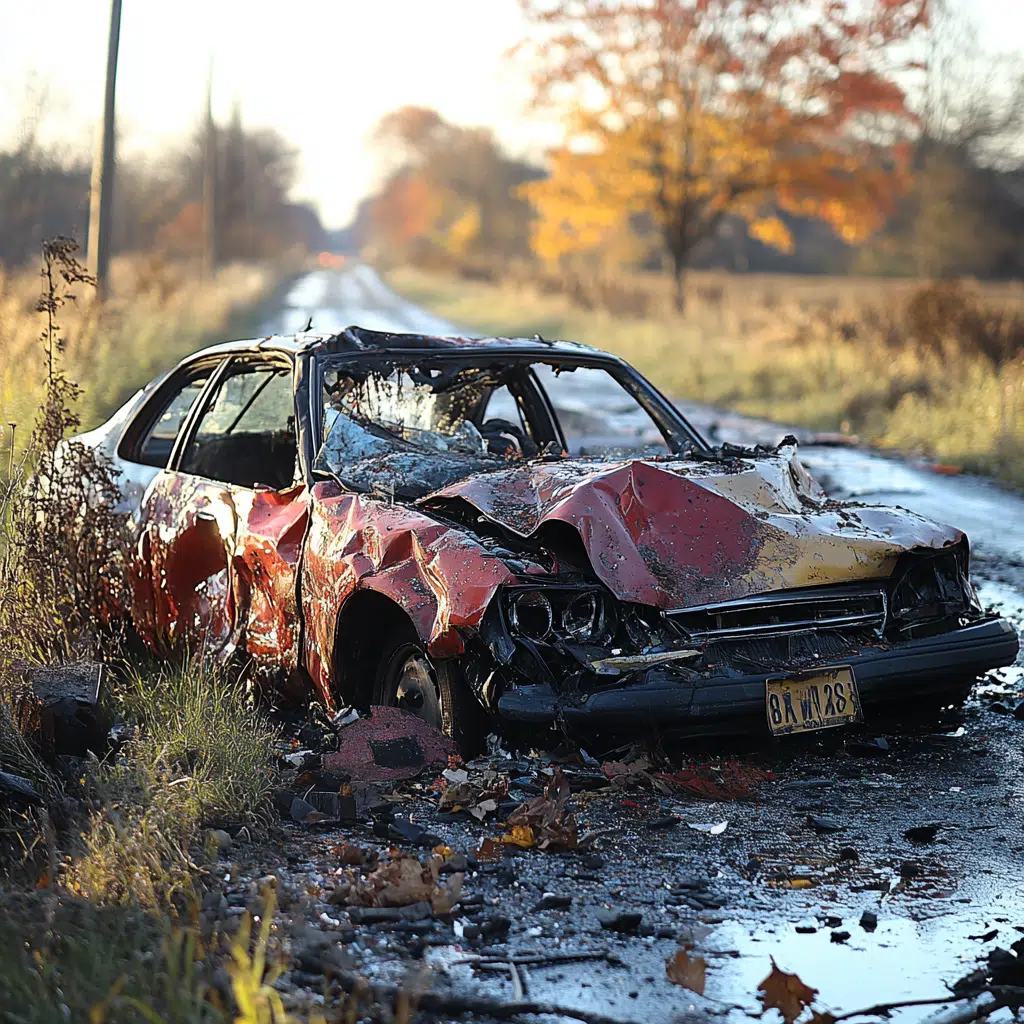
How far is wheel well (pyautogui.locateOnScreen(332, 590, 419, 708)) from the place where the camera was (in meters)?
4.71

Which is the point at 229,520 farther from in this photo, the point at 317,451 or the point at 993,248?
the point at 993,248

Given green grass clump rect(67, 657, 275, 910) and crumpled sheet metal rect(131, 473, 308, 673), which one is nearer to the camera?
green grass clump rect(67, 657, 275, 910)

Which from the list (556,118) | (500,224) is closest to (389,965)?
(556,118)

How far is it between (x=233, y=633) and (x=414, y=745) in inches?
46.5

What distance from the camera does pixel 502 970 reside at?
3.24 m

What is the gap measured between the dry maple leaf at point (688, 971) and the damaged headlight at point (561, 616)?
1275 mm

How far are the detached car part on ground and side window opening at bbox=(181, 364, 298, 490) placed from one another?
42mm

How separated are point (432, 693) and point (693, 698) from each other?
0.92 metres

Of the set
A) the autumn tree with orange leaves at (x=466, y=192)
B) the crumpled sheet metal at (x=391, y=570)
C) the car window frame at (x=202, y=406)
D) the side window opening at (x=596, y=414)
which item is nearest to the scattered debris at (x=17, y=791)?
the crumpled sheet metal at (x=391, y=570)

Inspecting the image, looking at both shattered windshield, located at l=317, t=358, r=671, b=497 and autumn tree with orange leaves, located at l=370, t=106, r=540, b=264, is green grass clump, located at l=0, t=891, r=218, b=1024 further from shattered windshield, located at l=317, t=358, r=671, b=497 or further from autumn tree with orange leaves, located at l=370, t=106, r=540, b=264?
autumn tree with orange leaves, located at l=370, t=106, r=540, b=264

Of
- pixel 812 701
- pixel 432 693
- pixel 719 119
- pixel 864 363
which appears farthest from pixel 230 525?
pixel 719 119

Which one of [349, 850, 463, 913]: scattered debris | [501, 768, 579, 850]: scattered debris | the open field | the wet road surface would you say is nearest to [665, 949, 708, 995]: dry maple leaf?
the wet road surface

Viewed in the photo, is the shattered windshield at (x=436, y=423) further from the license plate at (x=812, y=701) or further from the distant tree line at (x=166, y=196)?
the distant tree line at (x=166, y=196)

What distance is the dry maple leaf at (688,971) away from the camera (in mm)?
3178
